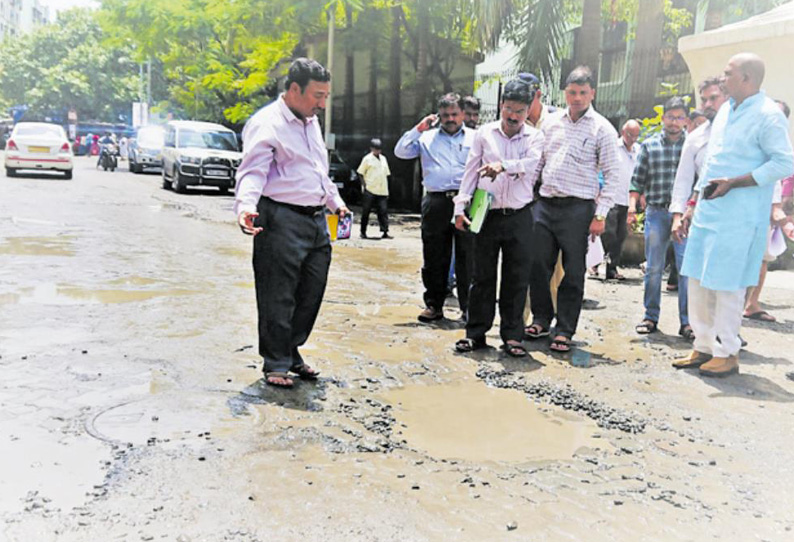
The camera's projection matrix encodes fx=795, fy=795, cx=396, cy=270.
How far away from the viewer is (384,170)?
1464 centimetres

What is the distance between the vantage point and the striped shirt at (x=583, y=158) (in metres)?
5.93

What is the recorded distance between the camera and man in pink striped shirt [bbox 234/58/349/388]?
4.67m

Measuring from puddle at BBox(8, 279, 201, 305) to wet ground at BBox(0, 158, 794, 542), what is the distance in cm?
4

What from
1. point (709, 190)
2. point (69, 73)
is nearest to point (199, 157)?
point (709, 190)

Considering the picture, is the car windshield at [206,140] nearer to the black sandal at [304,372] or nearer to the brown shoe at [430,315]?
the brown shoe at [430,315]

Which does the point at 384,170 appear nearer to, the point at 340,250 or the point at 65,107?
the point at 340,250

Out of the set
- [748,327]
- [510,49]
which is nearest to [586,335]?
[748,327]

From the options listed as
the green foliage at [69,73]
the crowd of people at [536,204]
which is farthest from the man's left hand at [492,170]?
the green foliage at [69,73]

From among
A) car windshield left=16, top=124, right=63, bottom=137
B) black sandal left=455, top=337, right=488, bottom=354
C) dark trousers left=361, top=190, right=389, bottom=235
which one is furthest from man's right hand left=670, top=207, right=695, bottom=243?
car windshield left=16, top=124, right=63, bottom=137

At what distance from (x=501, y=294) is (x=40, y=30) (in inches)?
2715

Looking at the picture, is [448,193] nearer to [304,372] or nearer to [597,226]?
[597,226]

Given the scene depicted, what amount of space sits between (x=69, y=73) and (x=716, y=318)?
205 feet

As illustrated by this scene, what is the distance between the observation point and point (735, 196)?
530cm

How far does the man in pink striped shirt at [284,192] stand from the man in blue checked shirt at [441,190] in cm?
217
